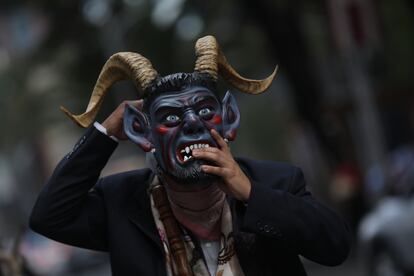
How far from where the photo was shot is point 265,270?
411 centimetres

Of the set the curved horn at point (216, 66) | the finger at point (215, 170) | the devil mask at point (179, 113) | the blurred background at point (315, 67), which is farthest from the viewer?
the blurred background at point (315, 67)

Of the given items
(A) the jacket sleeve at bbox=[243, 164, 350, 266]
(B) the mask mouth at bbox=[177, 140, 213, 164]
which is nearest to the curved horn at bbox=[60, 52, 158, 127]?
(B) the mask mouth at bbox=[177, 140, 213, 164]

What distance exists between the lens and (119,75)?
4.31 metres

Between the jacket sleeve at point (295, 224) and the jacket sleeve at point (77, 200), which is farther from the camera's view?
the jacket sleeve at point (77, 200)

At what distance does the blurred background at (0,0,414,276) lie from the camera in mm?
13344

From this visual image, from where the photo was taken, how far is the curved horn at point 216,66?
422 cm

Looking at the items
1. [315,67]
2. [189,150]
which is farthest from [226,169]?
[315,67]

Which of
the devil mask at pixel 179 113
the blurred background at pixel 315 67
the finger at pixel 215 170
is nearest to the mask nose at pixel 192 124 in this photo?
the devil mask at pixel 179 113

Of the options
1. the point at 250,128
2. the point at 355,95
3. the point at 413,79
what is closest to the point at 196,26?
the point at 413,79

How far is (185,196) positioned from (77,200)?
1.19ft

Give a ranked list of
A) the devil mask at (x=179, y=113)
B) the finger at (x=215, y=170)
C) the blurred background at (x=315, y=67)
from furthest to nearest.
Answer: the blurred background at (x=315, y=67) < the devil mask at (x=179, y=113) < the finger at (x=215, y=170)

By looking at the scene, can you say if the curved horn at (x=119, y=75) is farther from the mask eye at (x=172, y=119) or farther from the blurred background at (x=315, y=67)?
the blurred background at (x=315, y=67)

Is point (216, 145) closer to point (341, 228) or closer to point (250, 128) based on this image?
point (341, 228)

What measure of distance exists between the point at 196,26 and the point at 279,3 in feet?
8.99
